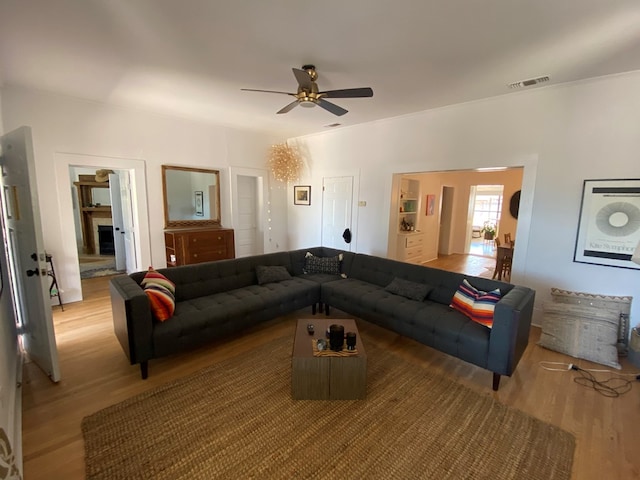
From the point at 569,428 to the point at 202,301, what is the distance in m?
3.28

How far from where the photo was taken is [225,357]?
2.83 m

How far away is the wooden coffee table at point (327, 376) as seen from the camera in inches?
85.7

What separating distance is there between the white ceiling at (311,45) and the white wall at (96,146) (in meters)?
0.36

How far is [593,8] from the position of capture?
6.51 ft

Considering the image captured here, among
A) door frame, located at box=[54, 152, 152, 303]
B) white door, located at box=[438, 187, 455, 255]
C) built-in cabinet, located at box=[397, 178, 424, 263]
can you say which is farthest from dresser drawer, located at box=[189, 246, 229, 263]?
white door, located at box=[438, 187, 455, 255]

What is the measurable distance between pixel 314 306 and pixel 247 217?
335 centimetres

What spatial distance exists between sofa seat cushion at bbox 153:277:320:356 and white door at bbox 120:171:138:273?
2.74 metres

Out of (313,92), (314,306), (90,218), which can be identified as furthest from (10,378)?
(90,218)

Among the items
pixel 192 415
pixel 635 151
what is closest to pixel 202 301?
pixel 192 415

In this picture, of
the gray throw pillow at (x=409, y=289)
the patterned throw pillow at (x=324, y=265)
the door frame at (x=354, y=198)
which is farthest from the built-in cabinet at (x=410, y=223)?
the gray throw pillow at (x=409, y=289)

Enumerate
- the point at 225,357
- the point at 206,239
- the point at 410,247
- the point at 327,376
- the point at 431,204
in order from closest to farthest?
the point at 327,376, the point at 225,357, the point at 206,239, the point at 410,247, the point at 431,204

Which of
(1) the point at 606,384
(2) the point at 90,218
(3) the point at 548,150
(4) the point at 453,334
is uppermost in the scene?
(3) the point at 548,150

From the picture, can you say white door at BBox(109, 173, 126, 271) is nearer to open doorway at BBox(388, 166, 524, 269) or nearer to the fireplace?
the fireplace

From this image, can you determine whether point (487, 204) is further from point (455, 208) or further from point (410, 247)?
point (410, 247)
